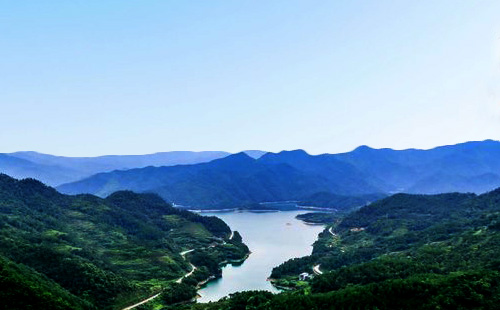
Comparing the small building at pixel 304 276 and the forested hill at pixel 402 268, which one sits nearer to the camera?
the forested hill at pixel 402 268

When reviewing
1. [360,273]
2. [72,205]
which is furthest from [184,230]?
[360,273]

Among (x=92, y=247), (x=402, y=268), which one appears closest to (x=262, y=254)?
(x=92, y=247)

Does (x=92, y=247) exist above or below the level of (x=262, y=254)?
above

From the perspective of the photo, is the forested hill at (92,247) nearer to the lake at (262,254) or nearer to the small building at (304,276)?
the lake at (262,254)

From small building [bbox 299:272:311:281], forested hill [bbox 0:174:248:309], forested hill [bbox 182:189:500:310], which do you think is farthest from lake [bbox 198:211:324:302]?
small building [bbox 299:272:311:281]

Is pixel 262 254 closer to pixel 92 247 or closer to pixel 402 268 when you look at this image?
pixel 92 247

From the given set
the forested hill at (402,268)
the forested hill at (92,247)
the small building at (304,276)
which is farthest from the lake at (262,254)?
the small building at (304,276)
